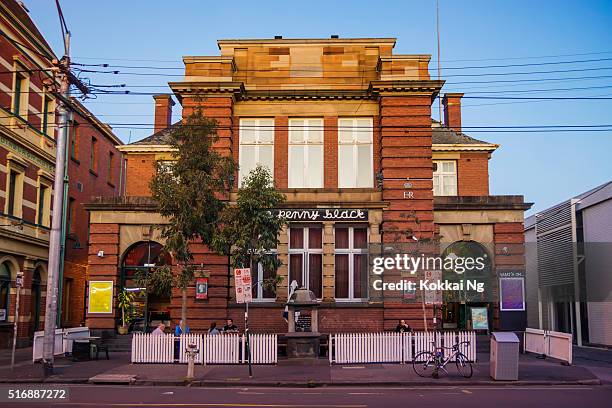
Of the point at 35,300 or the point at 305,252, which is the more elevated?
the point at 305,252

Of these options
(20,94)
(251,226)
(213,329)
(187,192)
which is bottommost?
(213,329)

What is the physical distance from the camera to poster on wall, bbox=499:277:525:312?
29.6 metres

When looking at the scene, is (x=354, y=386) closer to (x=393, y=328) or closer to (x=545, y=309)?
(x=393, y=328)

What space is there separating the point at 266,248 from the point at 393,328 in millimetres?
7008

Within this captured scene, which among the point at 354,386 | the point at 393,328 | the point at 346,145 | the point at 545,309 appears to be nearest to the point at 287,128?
the point at 346,145

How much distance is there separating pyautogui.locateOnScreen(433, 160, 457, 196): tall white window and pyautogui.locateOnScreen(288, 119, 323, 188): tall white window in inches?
400

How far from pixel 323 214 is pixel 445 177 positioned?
1199 cm

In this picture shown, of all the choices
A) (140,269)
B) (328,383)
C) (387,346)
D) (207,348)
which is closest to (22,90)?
(140,269)

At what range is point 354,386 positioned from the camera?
60.6 feet

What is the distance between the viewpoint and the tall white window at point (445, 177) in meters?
37.6

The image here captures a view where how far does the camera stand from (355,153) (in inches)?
1177

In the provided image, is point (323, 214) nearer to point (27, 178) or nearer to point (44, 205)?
point (27, 178)

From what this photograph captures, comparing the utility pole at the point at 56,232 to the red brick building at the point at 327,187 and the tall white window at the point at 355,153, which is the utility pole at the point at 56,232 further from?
the tall white window at the point at 355,153

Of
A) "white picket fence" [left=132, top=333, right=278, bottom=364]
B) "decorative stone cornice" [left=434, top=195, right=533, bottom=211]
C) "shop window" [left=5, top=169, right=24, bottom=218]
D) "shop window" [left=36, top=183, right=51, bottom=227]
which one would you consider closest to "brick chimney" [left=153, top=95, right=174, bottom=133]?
"shop window" [left=36, top=183, right=51, bottom=227]
